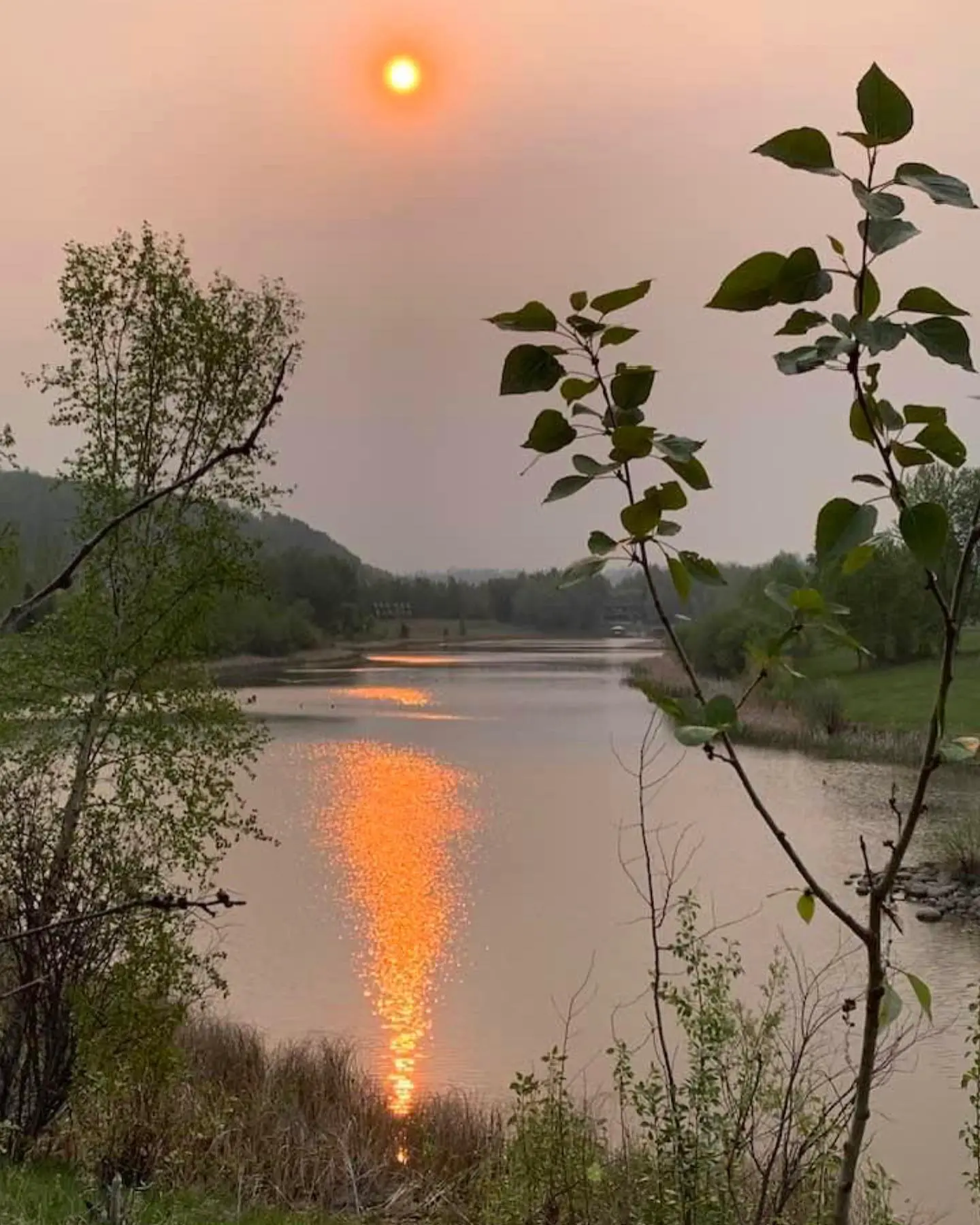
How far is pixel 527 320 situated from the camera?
82 cm

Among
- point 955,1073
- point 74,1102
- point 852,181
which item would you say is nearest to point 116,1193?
point 852,181

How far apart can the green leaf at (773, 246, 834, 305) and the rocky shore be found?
10888 mm

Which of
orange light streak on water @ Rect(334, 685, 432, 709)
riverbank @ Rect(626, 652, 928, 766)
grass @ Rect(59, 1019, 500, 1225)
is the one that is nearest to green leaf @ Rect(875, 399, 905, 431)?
grass @ Rect(59, 1019, 500, 1225)

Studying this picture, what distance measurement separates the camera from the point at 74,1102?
189 inches

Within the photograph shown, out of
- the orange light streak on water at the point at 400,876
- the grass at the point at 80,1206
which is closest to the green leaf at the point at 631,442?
the grass at the point at 80,1206

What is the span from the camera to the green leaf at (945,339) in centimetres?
67

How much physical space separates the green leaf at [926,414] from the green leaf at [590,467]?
0.70 feet

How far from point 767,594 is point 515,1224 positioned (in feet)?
10.4

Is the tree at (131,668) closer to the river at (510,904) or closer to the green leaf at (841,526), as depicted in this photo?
the river at (510,904)

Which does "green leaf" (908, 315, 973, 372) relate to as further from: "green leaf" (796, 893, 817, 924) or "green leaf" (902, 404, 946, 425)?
"green leaf" (796, 893, 817, 924)

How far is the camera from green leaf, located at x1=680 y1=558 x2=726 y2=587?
0.91 metres

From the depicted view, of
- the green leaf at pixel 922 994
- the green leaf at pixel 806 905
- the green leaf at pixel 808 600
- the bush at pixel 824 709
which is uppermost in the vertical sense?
the green leaf at pixel 808 600

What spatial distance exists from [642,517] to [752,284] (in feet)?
0.82

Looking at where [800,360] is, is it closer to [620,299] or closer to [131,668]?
[620,299]
